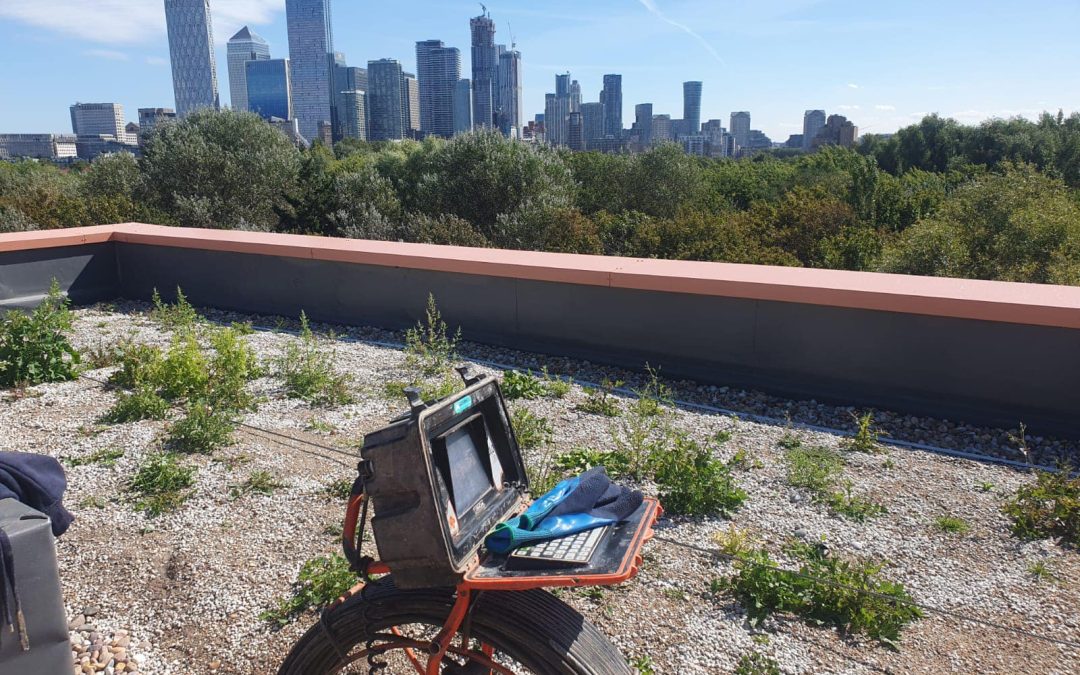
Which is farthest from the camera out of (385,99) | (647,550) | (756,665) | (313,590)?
(385,99)

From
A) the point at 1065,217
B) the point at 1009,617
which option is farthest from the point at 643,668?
Result: the point at 1065,217

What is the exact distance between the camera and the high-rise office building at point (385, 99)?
415ft

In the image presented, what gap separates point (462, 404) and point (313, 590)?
172 cm

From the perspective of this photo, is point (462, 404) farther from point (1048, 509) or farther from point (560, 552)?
point (1048, 509)

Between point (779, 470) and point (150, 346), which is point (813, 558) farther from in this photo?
point (150, 346)

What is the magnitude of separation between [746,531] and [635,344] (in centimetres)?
293

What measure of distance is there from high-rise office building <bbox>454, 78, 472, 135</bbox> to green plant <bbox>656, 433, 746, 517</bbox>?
117459 millimetres

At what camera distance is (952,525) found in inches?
147

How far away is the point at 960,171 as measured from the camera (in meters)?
38.5

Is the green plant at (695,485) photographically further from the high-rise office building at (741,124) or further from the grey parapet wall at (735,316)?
the high-rise office building at (741,124)

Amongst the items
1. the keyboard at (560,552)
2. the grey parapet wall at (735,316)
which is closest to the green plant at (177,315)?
the grey parapet wall at (735,316)

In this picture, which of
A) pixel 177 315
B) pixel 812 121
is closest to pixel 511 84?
pixel 812 121

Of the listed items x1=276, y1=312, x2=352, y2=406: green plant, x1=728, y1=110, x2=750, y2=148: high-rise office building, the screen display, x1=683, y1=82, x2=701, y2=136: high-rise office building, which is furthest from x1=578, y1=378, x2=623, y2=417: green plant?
x1=683, y1=82, x2=701, y2=136: high-rise office building

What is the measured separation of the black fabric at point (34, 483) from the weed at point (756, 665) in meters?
2.33
